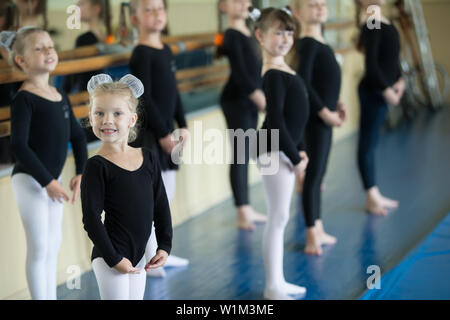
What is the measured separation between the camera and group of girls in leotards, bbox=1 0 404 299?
2031 millimetres

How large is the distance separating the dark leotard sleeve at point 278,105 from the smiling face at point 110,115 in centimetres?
108

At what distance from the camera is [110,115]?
1968 millimetres

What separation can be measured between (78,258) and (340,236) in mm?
1608

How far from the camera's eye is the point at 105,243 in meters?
2.00

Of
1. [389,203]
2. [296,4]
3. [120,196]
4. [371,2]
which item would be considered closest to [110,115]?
[120,196]

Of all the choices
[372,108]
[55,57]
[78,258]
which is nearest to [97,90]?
[55,57]

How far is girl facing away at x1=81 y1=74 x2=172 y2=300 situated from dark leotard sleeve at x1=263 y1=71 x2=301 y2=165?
3.15ft

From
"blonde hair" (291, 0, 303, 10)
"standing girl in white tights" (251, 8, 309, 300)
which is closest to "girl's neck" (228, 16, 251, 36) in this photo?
"blonde hair" (291, 0, 303, 10)

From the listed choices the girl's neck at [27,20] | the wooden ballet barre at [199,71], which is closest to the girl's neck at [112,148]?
the girl's neck at [27,20]

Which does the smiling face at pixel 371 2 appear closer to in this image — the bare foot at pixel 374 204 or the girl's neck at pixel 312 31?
the girl's neck at pixel 312 31

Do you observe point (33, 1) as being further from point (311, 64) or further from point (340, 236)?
point (340, 236)

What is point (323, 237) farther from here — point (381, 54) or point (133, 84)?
point (133, 84)

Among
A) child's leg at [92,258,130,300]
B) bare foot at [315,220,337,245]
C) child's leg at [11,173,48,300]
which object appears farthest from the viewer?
bare foot at [315,220,337,245]

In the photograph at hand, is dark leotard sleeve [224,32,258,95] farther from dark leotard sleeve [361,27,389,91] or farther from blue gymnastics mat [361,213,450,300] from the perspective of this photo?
blue gymnastics mat [361,213,450,300]
